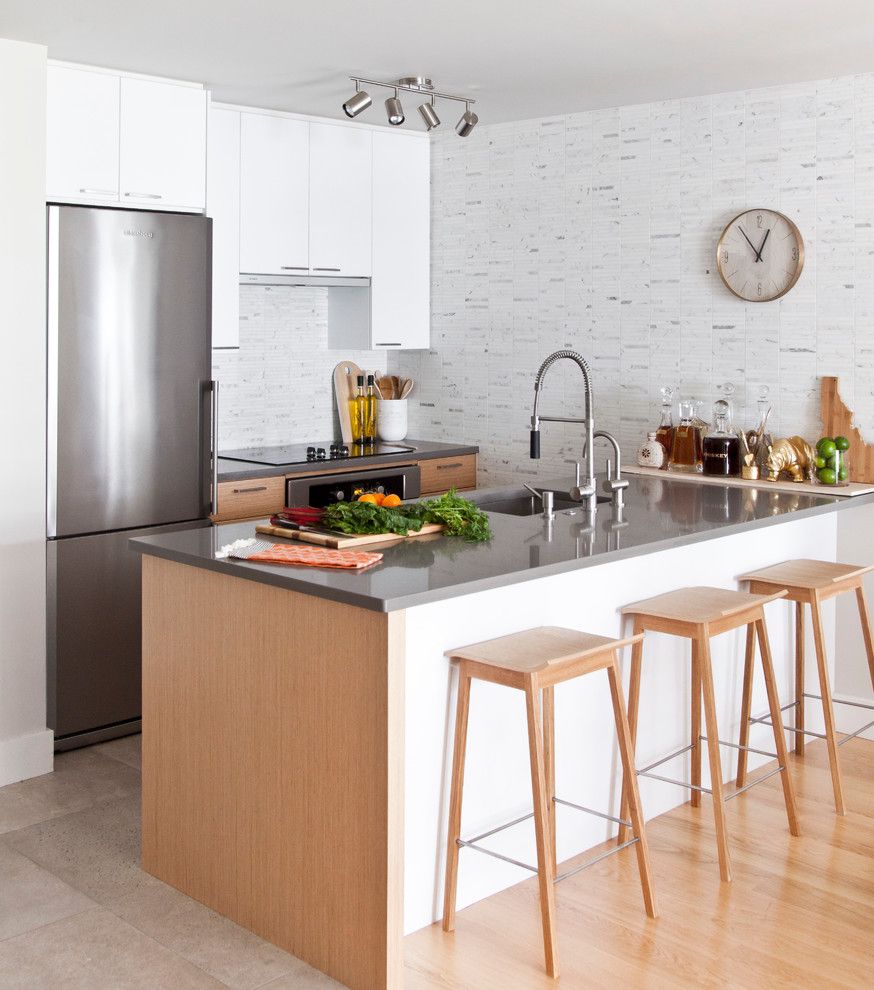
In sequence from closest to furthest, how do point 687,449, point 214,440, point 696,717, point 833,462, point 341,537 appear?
1. point 341,537
2. point 696,717
3. point 833,462
4. point 214,440
5. point 687,449

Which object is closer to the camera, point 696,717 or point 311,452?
point 696,717

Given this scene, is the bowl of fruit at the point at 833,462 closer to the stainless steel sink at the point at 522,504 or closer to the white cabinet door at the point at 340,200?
the stainless steel sink at the point at 522,504

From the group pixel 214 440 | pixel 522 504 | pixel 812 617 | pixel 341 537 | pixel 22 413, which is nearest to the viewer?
pixel 341 537

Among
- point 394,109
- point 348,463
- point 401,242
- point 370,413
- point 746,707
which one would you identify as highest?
point 394,109

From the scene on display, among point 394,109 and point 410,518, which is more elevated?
point 394,109

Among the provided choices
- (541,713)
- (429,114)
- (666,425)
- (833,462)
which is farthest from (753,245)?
(541,713)

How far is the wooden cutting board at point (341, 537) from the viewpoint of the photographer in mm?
3086

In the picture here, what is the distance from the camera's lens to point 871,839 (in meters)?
3.51

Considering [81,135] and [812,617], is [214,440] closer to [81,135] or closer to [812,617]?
[81,135]

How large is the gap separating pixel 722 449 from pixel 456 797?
224cm

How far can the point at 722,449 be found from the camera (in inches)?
180

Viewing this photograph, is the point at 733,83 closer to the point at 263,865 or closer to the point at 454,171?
the point at 454,171

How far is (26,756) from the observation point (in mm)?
4070

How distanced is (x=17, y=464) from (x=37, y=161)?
3.47 feet
